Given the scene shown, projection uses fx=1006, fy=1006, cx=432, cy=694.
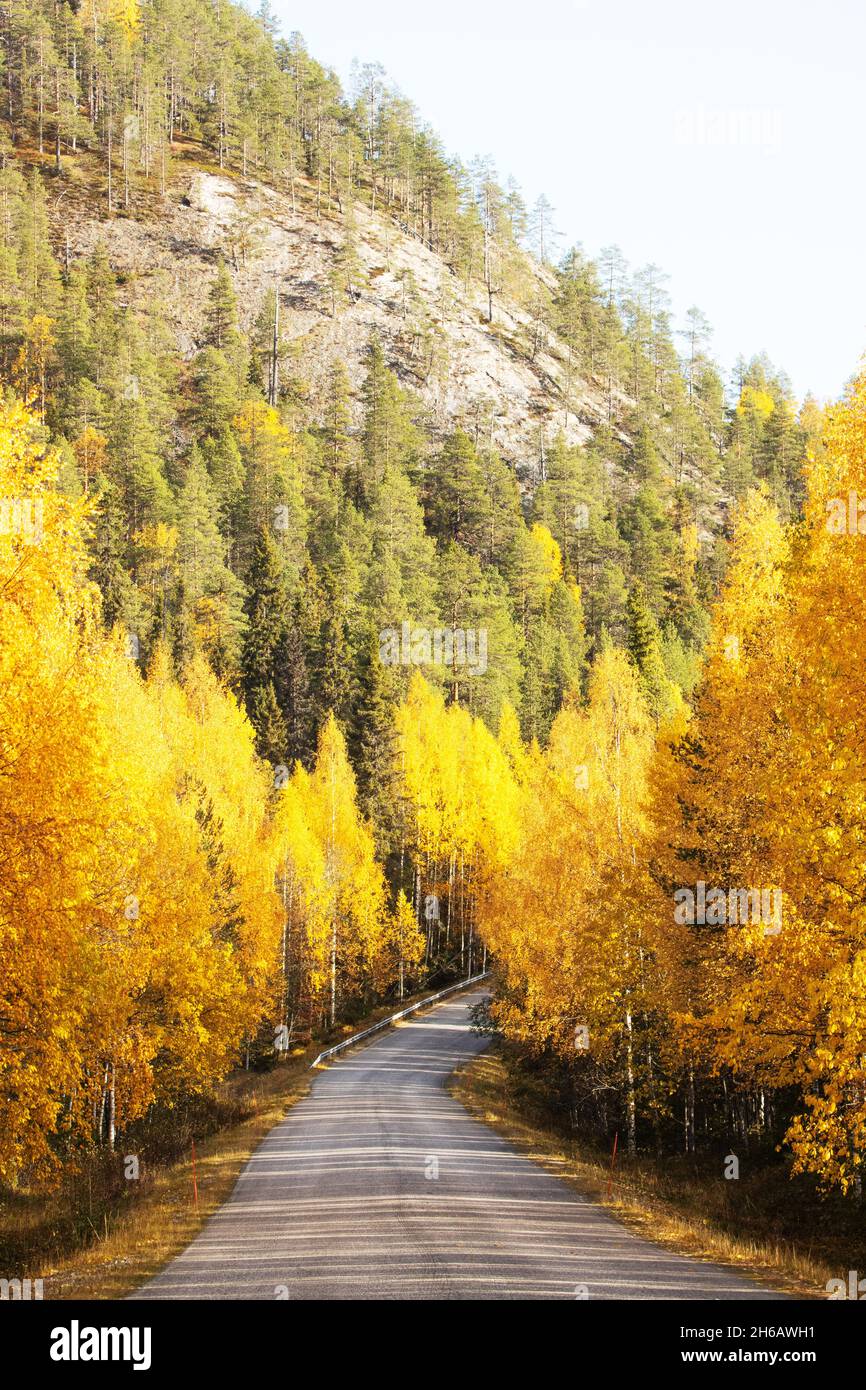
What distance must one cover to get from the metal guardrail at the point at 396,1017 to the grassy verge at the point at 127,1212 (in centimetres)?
965

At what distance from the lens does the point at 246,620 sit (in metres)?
75.6

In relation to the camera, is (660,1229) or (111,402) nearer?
(660,1229)

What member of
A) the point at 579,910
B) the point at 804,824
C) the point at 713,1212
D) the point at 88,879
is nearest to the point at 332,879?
the point at 579,910

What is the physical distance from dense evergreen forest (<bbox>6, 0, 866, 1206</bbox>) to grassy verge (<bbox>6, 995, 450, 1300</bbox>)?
5.08 ft

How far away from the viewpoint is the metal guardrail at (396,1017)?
42.5 m

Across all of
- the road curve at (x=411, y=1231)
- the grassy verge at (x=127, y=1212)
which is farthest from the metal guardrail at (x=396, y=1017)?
the road curve at (x=411, y=1231)

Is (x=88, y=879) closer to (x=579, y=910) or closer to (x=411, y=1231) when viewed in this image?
(x=411, y=1231)

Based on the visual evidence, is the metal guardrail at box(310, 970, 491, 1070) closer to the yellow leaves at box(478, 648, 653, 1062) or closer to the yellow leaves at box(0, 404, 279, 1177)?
the yellow leaves at box(0, 404, 279, 1177)

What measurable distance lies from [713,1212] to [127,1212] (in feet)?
37.0

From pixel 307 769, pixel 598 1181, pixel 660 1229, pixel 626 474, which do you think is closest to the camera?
pixel 660 1229

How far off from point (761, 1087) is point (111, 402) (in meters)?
86.8

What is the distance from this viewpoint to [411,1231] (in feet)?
46.5
